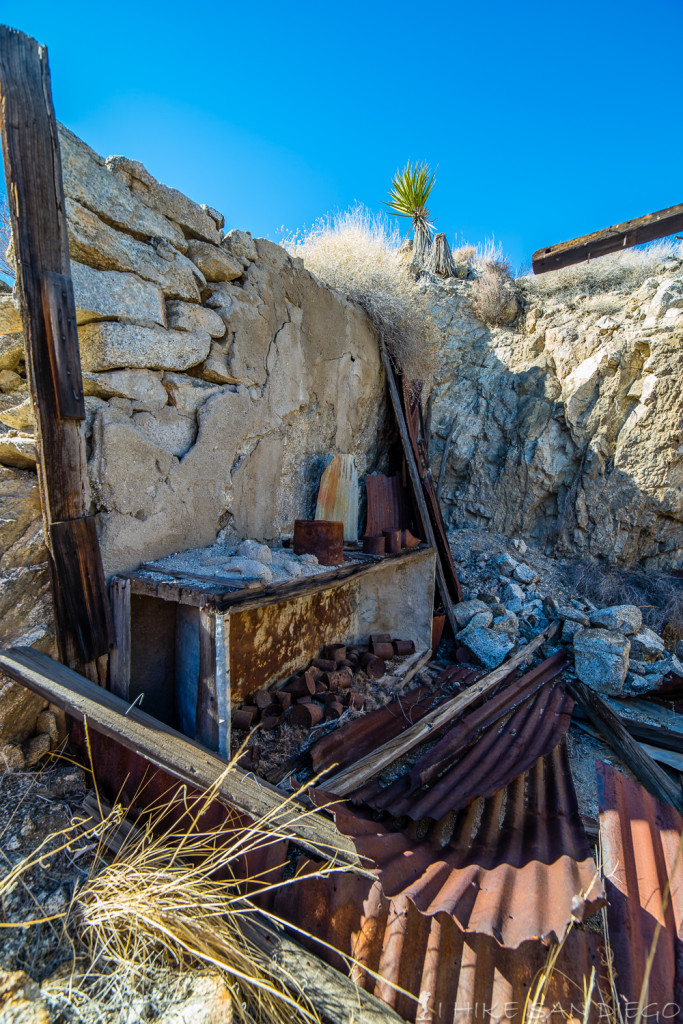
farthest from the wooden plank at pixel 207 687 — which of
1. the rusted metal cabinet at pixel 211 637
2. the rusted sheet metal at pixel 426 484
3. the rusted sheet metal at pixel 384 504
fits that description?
the rusted sheet metal at pixel 426 484

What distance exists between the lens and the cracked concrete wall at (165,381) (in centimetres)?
231

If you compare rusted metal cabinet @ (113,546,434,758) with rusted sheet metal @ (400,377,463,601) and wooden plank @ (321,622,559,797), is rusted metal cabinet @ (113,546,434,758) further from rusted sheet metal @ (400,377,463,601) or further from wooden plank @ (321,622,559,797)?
rusted sheet metal @ (400,377,463,601)

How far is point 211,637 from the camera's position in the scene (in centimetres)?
229

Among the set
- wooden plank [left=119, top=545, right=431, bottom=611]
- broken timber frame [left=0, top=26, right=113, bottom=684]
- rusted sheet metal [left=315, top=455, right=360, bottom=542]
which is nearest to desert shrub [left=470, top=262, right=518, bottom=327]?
rusted sheet metal [left=315, top=455, right=360, bottom=542]

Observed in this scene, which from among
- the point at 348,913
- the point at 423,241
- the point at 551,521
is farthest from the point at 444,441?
the point at 348,913

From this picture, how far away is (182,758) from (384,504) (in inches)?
124

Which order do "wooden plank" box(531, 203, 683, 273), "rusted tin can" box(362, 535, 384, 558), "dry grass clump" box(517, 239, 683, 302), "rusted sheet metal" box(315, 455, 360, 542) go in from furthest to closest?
"dry grass clump" box(517, 239, 683, 302) → "rusted sheet metal" box(315, 455, 360, 542) → "rusted tin can" box(362, 535, 384, 558) → "wooden plank" box(531, 203, 683, 273)

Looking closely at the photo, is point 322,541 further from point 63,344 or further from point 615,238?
point 615,238

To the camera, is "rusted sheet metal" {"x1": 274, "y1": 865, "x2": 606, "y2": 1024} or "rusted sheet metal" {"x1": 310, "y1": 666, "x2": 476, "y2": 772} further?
"rusted sheet metal" {"x1": 310, "y1": 666, "x2": 476, "y2": 772}

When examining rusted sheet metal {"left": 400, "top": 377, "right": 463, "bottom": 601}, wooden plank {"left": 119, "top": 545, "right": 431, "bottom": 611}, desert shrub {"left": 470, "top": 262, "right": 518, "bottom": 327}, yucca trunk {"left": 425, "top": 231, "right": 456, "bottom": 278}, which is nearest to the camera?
wooden plank {"left": 119, "top": 545, "right": 431, "bottom": 611}

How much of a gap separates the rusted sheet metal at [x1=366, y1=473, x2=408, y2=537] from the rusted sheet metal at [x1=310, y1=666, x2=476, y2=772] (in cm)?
150

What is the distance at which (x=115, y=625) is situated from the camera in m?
2.47

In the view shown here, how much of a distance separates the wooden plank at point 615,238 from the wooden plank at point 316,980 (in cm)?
371

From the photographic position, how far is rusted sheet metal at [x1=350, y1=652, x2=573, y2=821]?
8.21 ft
